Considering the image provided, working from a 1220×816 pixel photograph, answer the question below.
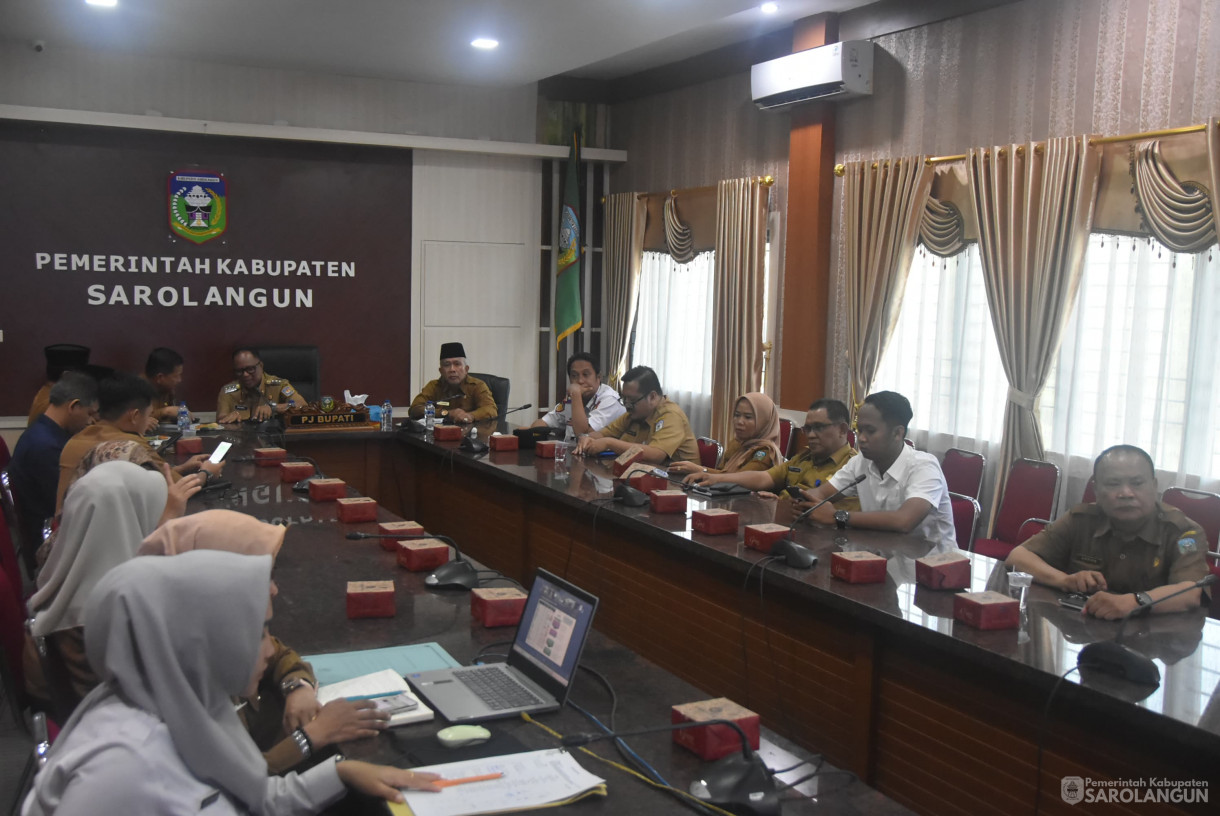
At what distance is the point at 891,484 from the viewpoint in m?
3.49

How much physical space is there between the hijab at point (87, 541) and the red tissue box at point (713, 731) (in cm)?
137

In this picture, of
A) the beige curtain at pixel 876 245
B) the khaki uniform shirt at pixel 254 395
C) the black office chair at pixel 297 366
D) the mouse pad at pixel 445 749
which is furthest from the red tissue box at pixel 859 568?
the black office chair at pixel 297 366

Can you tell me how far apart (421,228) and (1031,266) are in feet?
14.1

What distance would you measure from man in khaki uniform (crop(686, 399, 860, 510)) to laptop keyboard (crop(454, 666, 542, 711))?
207 cm

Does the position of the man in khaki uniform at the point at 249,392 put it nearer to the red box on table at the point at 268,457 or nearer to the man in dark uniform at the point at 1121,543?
the red box on table at the point at 268,457

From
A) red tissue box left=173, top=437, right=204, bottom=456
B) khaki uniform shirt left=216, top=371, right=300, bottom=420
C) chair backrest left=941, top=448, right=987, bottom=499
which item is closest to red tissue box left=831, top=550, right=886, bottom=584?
chair backrest left=941, top=448, right=987, bottom=499

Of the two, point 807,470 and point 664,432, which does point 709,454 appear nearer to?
point 664,432

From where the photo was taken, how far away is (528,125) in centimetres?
745

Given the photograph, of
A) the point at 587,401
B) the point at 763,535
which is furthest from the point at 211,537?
the point at 587,401

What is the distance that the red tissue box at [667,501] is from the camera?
134 inches

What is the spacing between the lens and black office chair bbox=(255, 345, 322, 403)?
6.45m

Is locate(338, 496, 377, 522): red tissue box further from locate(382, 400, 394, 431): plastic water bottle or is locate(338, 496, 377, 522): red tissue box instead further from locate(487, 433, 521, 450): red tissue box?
locate(382, 400, 394, 431): plastic water bottle

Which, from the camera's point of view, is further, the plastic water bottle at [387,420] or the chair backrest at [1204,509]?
the plastic water bottle at [387,420]

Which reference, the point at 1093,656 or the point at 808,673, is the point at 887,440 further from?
the point at 1093,656
